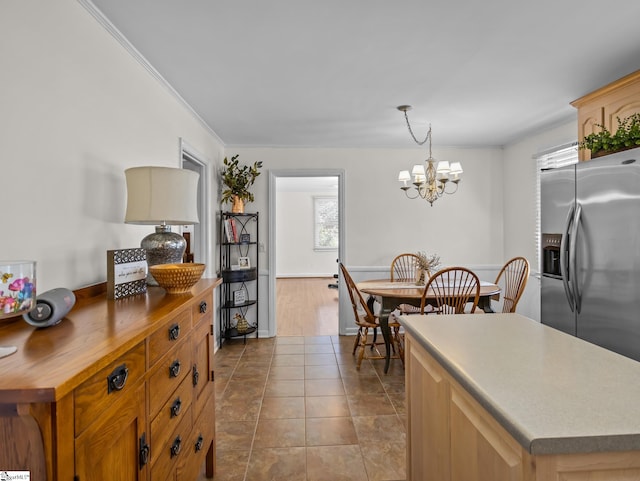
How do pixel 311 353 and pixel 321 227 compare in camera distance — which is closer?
pixel 311 353

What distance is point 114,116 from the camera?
1.97 metres

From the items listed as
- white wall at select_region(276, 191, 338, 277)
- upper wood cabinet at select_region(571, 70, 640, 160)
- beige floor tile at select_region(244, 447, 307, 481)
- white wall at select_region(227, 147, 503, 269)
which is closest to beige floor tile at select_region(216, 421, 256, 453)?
beige floor tile at select_region(244, 447, 307, 481)

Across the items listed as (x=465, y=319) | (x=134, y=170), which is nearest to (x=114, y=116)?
(x=134, y=170)

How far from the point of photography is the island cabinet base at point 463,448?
0.72m

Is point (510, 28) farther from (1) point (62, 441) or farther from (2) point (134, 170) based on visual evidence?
(1) point (62, 441)

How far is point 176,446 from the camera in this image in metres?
1.41

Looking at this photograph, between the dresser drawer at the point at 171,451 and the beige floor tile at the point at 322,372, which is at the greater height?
the dresser drawer at the point at 171,451

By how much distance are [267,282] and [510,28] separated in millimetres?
3559

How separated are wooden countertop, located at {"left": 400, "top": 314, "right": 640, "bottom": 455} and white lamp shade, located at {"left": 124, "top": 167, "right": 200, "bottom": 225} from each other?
1.21m

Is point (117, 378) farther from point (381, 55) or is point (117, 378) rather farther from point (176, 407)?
point (381, 55)

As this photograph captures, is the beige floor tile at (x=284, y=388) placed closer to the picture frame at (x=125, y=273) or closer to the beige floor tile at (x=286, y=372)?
the beige floor tile at (x=286, y=372)

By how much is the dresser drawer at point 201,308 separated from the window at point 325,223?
7980 mm

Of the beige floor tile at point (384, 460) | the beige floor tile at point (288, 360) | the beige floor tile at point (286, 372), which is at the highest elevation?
the beige floor tile at point (288, 360)

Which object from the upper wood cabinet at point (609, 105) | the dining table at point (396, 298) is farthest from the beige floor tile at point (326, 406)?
the upper wood cabinet at point (609, 105)
